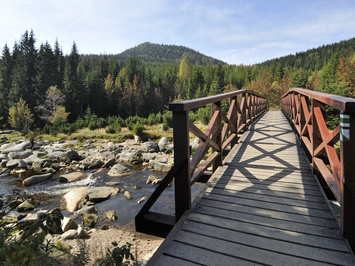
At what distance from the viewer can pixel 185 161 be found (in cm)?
220

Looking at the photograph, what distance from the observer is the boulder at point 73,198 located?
7270 mm

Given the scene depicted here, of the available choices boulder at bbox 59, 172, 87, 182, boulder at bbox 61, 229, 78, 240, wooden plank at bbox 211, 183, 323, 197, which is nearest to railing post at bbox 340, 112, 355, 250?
wooden plank at bbox 211, 183, 323, 197

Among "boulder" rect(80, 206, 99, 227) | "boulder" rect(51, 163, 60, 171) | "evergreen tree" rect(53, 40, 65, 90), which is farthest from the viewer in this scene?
"evergreen tree" rect(53, 40, 65, 90)

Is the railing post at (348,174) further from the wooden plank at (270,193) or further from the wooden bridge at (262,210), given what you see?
the wooden plank at (270,193)

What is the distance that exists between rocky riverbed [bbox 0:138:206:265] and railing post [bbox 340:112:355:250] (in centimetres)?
247

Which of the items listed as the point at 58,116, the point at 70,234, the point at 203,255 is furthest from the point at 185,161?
the point at 58,116

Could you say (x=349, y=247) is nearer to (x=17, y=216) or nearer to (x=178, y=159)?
(x=178, y=159)

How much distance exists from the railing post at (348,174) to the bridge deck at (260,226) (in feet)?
0.48

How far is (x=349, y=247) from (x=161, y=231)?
1587mm

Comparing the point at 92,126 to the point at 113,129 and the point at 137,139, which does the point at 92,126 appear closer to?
the point at 113,129

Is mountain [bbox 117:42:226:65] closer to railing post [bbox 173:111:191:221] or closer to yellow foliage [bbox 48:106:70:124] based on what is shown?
yellow foliage [bbox 48:106:70:124]

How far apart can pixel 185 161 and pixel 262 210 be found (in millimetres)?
954

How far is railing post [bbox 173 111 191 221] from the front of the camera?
216 centimetres

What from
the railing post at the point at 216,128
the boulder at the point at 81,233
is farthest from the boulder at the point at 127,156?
the railing post at the point at 216,128
